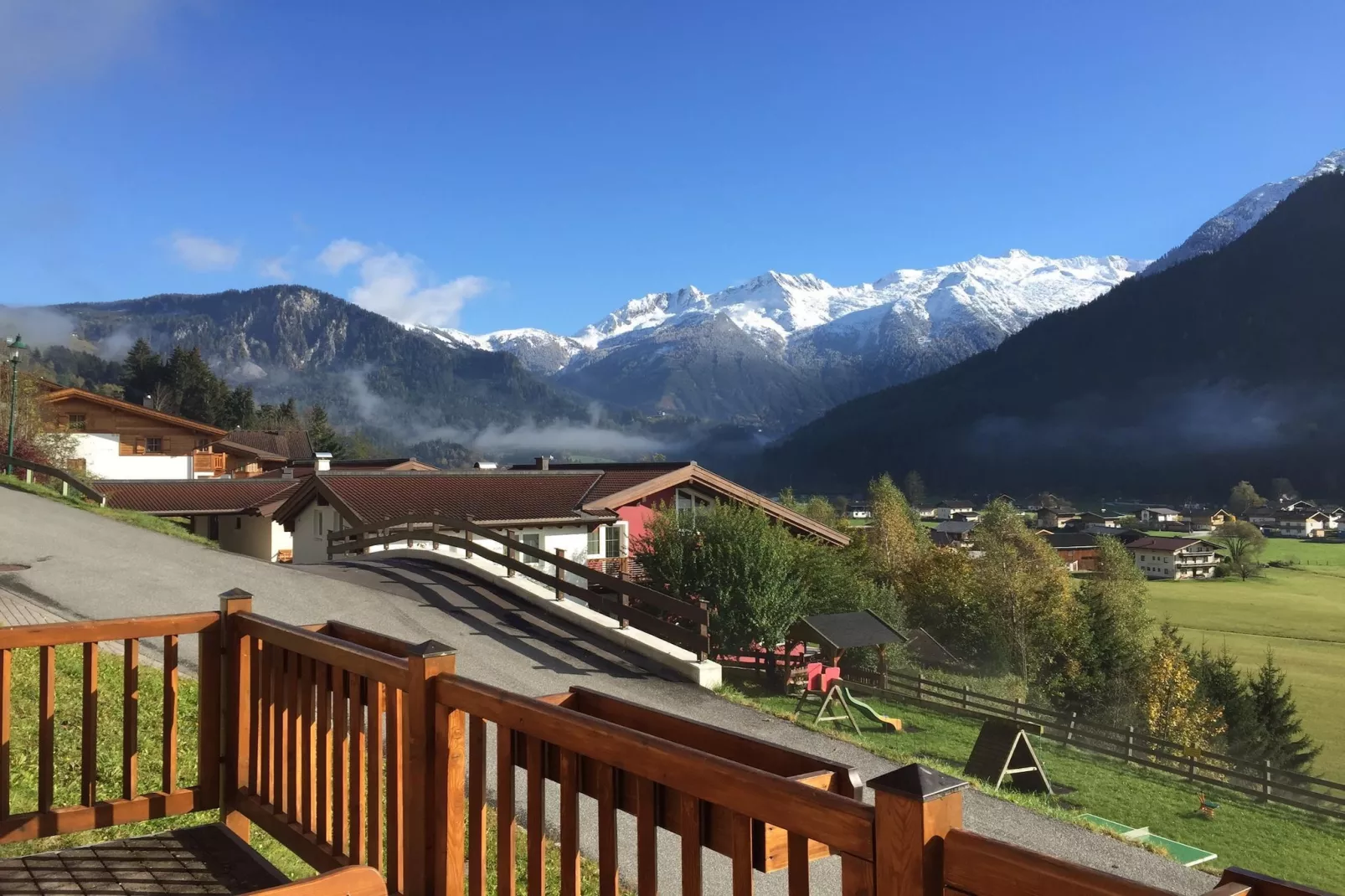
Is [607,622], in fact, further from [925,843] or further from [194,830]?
[925,843]

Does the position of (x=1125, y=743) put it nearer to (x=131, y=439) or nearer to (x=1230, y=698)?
(x=1230, y=698)

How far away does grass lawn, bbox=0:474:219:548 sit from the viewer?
21.6 m

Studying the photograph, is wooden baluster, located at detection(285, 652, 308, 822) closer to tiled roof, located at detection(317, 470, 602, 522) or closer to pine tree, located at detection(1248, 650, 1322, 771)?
tiled roof, located at detection(317, 470, 602, 522)

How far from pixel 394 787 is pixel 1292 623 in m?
86.6

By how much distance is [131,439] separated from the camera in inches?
1911

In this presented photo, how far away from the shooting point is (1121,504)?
19138 centimetres

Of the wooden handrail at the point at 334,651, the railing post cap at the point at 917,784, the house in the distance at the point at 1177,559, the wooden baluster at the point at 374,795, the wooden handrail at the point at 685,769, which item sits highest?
the railing post cap at the point at 917,784

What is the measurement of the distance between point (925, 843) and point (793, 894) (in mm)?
447

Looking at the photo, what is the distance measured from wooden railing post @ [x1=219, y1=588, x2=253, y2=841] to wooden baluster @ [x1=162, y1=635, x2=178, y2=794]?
0.10 m

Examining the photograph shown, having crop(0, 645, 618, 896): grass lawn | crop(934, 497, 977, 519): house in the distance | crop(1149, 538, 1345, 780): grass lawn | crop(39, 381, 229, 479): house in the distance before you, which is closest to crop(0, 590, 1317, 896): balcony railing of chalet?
crop(0, 645, 618, 896): grass lawn

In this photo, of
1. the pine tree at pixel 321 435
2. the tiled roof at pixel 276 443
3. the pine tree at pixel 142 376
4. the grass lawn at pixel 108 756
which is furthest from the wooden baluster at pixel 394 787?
the pine tree at pixel 142 376

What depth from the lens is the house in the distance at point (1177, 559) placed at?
112062 millimetres

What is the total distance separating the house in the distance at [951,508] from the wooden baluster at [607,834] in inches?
6003

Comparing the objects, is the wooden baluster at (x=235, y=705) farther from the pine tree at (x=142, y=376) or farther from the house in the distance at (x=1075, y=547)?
the house in the distance at (x=1075, y=547)
